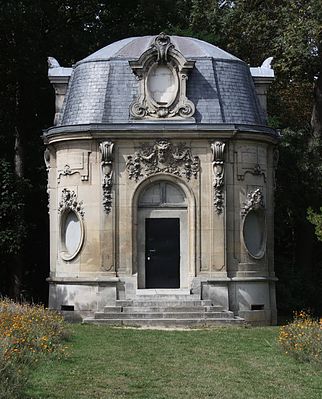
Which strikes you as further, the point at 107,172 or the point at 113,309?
the point at 107,172

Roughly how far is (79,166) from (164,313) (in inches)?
210

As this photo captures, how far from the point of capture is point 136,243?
92.3 ft

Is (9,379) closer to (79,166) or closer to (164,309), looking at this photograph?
(164,309)

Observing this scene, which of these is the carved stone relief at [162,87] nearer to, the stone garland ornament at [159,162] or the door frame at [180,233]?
the stone garland ornament at [159,162]

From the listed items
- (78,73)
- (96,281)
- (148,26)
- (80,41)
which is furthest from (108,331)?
(148,26)

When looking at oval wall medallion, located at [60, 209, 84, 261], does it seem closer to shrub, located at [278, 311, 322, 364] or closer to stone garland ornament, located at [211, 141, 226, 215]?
stone garland ornament, located at [211, 141, 226, 215]

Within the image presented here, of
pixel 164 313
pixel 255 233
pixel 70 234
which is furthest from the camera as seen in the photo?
pixel 255 233

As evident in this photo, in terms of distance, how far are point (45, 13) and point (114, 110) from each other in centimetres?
1097

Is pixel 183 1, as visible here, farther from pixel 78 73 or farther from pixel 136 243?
pixel 136 243

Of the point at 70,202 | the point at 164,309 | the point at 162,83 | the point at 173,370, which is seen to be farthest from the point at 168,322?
the point at 173,370

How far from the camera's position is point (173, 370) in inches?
658

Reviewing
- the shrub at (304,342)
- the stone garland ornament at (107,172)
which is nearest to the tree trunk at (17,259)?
the stone garland ornament at (107,172)

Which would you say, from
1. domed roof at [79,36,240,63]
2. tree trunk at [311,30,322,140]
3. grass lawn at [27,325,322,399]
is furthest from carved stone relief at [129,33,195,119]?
tree trunk at [311,30,322,140]

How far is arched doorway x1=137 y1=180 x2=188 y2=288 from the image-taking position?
28.4 meters
